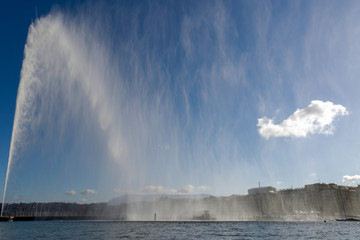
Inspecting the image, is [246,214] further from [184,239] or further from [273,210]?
[184,239]

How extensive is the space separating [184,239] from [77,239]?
17432mm

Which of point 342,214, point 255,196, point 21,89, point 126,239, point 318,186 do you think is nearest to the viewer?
point 126,239

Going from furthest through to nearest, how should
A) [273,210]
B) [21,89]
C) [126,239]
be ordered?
[273,210]
[21,89]
[126,239]

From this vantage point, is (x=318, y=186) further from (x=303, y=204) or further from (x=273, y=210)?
(x=273, y=210)

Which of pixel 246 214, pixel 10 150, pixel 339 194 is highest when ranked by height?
pixel 10 150

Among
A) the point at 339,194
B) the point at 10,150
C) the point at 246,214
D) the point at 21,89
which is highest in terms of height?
the point at 21,89

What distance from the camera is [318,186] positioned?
537 feet

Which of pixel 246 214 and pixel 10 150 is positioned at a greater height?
pixel 10 150

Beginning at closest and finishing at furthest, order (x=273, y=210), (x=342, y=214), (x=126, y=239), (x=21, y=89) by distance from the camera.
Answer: (x=126, y=239) → (x=21, y=89) → (x=342, y=214) → (x=273, y=210)

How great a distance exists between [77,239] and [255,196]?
562 feet

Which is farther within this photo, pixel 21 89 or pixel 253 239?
pixel 21 89

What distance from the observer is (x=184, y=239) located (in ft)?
139

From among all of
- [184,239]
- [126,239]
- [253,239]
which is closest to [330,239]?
[253,239]

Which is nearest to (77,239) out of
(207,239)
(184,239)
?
(184,239)
